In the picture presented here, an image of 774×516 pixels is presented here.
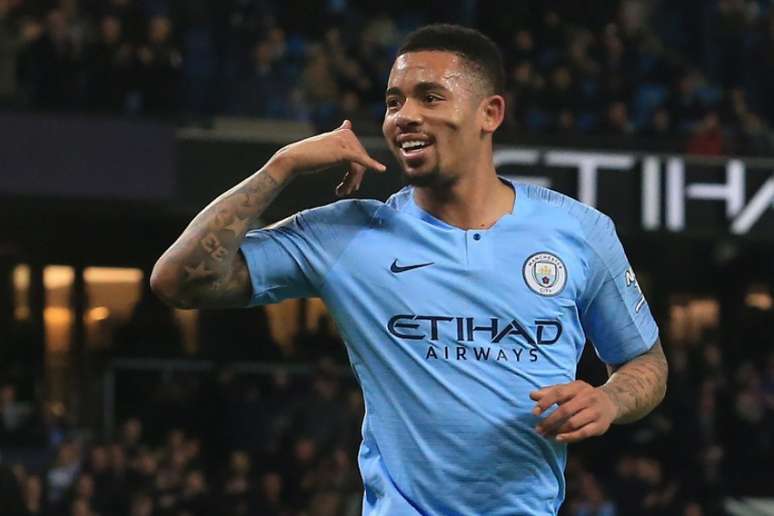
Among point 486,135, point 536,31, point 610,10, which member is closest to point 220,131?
point 536,31

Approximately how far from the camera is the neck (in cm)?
444

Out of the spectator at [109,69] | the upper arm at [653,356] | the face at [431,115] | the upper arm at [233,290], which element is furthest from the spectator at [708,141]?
the upper arm at [233,290]

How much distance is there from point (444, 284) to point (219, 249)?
589 millimetres

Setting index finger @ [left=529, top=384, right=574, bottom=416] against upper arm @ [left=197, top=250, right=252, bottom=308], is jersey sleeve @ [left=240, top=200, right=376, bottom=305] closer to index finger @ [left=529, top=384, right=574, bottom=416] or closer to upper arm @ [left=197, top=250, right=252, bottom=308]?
upper arm @ [left=197, top=250, right=252, bottom=308]

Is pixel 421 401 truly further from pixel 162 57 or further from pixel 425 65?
pixel 162 57

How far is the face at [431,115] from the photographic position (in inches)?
170

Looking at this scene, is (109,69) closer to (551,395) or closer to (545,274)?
(545,274)

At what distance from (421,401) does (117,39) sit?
38.9 feet

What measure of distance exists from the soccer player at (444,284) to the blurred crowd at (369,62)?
11.2 meters

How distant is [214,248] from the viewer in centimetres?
421

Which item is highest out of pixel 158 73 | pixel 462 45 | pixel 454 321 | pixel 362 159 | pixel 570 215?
pixel 462 45

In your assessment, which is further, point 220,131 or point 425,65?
point 220,131

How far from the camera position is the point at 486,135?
14.8 feet

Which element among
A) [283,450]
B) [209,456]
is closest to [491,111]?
[283,450]
